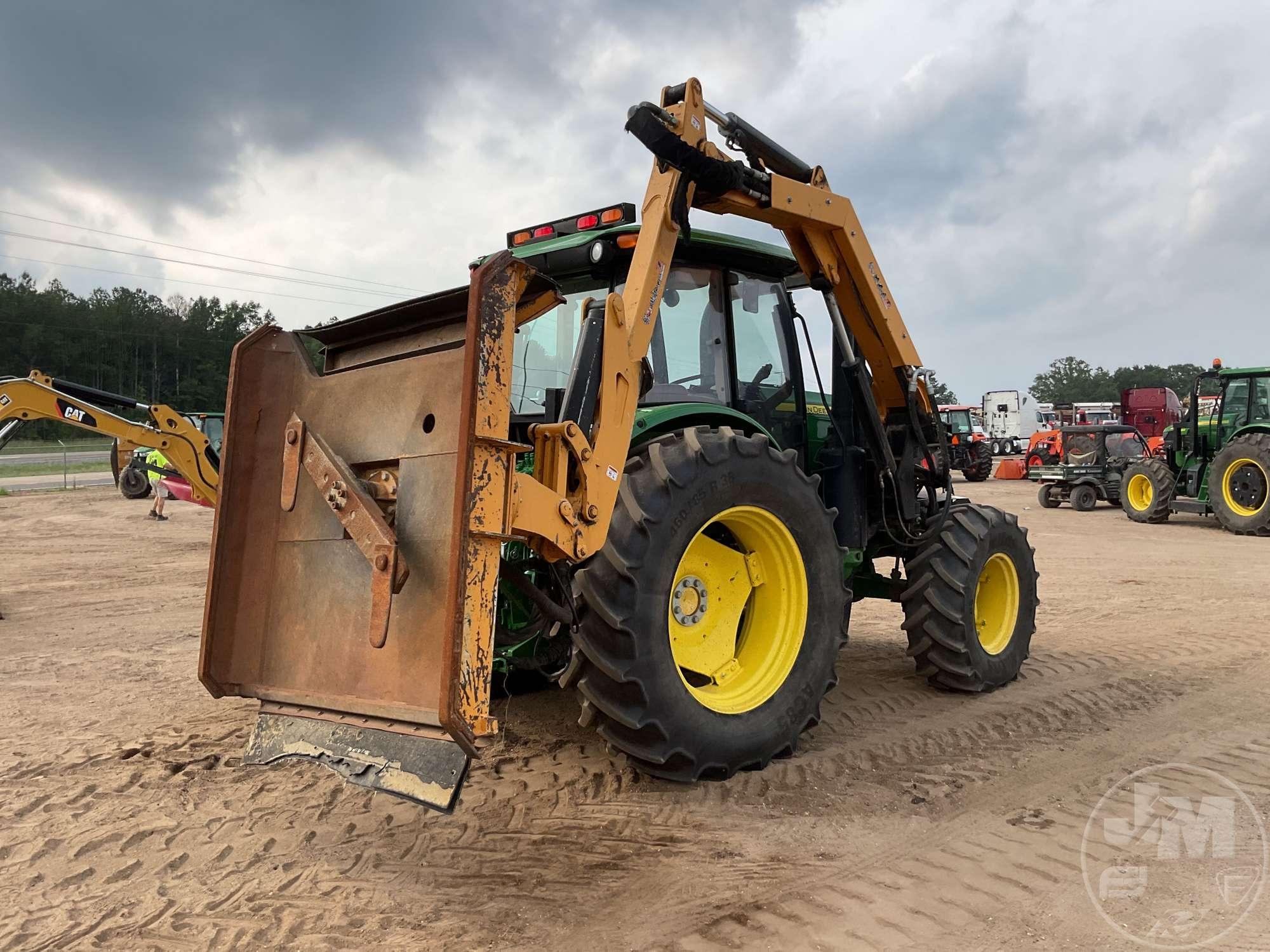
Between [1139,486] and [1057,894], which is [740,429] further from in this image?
[1139,486]

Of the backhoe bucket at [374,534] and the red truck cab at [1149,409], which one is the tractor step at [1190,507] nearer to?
the red truck cab at [1149,409]

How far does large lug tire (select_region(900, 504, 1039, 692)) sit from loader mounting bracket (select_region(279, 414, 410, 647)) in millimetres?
3213

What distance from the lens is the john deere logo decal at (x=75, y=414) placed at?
8.96m

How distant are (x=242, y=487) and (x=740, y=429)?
2.16m

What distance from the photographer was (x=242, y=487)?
128 inches

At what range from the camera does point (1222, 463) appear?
1320cm

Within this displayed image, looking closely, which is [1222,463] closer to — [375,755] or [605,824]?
[605,824]

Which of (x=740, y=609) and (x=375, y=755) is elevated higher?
(x=740, y=609)

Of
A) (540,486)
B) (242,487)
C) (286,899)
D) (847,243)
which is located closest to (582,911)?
(286,899)

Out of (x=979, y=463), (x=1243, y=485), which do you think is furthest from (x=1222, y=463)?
(x=979, y=463)

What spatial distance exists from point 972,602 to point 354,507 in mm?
3538

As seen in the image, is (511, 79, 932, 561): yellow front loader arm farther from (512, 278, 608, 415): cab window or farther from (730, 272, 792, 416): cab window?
(512, 278, 608, 415): cab window

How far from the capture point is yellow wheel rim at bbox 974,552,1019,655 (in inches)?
204

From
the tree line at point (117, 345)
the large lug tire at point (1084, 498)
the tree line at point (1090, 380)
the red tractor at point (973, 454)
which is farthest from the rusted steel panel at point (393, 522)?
the tree line at point (1090, 380)
